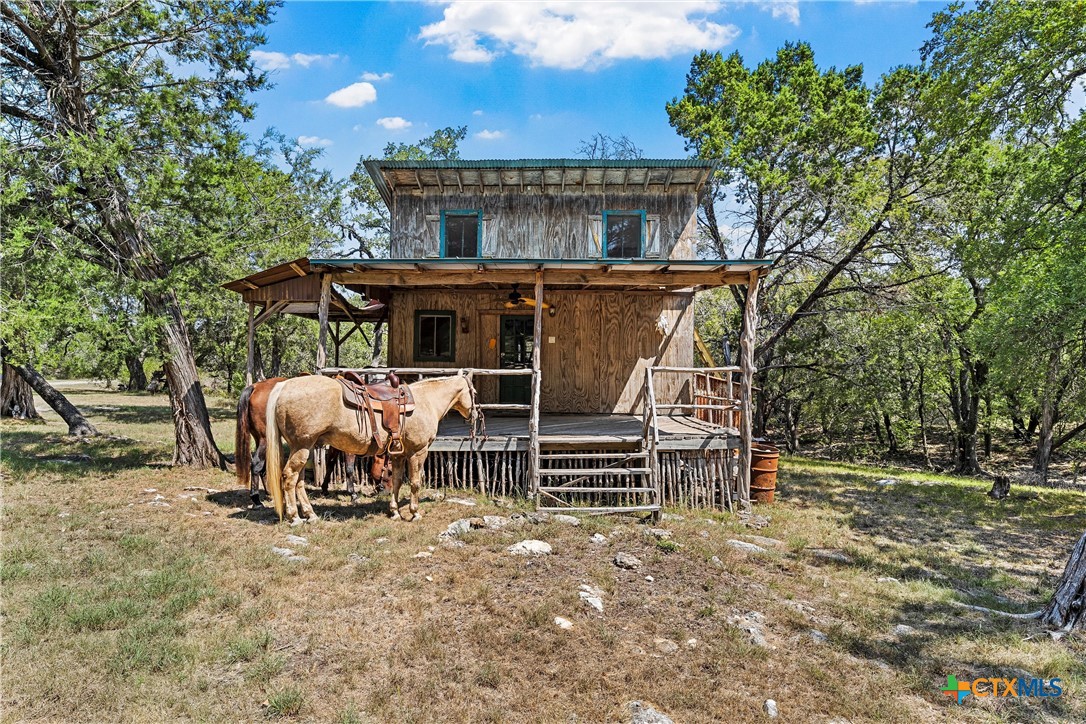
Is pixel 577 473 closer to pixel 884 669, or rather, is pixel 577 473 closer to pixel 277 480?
pixel 277 480

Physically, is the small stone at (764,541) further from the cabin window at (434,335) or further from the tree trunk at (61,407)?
the tree trunk at (61,407)

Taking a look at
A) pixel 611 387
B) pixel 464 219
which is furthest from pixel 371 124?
pixel 611 387

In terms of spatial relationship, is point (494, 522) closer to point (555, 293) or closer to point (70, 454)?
point (555, 293)

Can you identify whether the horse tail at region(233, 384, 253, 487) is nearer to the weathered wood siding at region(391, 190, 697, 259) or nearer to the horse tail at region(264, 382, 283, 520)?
the horse tail at region(264, 382, 283, 520)

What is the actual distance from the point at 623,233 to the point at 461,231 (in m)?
3.90

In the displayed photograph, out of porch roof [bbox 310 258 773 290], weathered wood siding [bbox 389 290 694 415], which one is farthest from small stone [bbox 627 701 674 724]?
weathered wood siding [bbox 389 290 694 415]

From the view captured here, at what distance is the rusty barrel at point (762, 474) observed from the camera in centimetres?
994

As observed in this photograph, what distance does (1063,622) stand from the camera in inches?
197

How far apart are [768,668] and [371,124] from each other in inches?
847

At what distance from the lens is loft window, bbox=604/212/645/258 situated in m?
12.8

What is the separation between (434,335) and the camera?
13.2 metres

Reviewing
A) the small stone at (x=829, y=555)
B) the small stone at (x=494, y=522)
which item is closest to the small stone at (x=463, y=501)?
the small stone at (x=494, y=522)

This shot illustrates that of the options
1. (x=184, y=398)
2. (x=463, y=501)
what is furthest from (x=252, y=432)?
(x=463, y=501)

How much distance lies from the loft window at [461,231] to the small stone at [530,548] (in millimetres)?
8143
